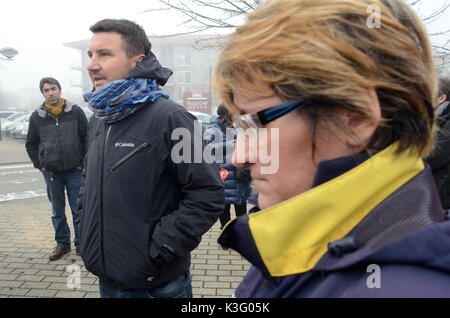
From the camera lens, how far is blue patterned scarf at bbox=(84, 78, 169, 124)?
2.03 m

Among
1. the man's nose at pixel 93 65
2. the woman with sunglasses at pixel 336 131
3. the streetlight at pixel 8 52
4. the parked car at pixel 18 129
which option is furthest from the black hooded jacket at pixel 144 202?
the parked car at pixel 18 129

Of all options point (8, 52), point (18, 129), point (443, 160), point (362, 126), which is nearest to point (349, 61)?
point (362, 126)

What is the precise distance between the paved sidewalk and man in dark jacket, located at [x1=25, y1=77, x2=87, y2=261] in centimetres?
29

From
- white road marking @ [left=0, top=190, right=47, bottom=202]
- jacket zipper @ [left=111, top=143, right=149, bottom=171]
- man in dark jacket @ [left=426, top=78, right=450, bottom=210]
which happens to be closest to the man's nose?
jacket zipper @ [left=111, top=143, right=149, bottom=171]

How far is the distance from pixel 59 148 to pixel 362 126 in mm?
4040

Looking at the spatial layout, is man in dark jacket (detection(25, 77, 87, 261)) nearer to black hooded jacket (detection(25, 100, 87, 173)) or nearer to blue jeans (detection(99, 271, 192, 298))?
black hooded jacket (detection(25, 100, 87, 173))

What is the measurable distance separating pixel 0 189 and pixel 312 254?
10053 millimetres

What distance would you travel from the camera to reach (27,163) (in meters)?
13.8

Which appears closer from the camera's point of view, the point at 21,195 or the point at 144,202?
the point at 144,202

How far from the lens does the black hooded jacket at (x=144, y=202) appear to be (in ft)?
6.33

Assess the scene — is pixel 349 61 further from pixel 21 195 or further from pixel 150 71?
pixel 21 195

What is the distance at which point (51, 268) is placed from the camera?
4.11m
